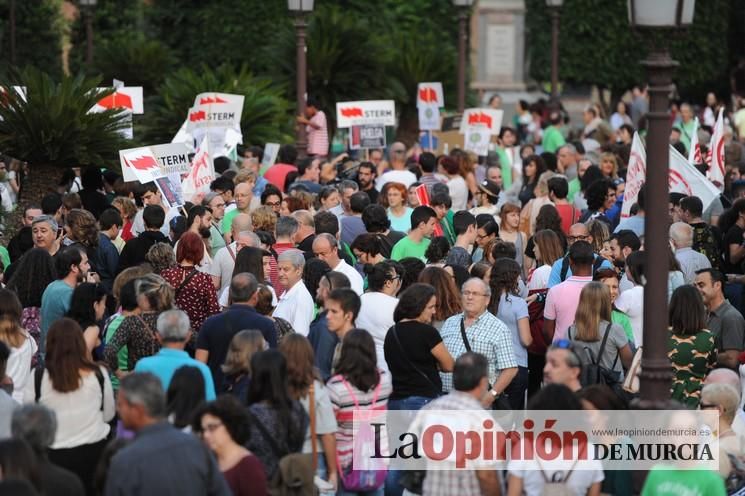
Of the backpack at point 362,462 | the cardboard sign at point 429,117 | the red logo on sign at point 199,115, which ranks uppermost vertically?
the red logo on sign at point 199,115

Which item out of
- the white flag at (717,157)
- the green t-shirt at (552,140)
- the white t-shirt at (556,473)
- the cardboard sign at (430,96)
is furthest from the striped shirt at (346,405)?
the green t-shirt at (552,140)

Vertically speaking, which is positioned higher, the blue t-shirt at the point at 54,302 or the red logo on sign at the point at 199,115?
the red logo on sign at the point at 199,115

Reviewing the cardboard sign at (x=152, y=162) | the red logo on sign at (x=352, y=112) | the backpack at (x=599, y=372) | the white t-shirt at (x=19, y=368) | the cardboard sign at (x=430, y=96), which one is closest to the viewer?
the white t-shirt at (x=19, y=368)

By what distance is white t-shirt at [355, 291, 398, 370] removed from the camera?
33.9 feet

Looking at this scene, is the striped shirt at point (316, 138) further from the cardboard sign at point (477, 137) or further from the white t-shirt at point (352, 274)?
the white t-shirt at point (352, 274)

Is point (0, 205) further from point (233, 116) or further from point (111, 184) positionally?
point (233, 116)

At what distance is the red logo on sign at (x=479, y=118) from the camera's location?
868 inches

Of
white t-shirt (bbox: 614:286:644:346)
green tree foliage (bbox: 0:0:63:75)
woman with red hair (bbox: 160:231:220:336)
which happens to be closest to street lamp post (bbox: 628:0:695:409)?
white t-shirt (bbox: 614:286:644:346)

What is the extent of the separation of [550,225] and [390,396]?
4.67m

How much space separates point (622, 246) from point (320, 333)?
11.3 ft

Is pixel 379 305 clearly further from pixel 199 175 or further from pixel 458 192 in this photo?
pixel 458 192

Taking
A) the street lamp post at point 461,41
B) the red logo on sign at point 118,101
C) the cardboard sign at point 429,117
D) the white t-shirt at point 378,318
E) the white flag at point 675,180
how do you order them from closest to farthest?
the white t-shirt at point 378,318 < the white flag at point 675,180 < the red logo on sign at point 118,101 < the cardboard sign at point 429,117 < the street lamp post at point 461,41

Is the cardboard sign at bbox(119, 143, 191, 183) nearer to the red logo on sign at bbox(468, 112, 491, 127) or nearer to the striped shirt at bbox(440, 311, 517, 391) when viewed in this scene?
the striped shirt at bbox(440, 311, 517, 391)

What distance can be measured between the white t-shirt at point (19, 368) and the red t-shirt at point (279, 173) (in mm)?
8722
